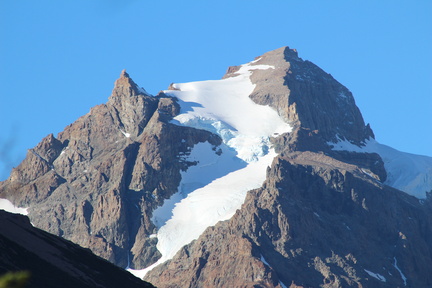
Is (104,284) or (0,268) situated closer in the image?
(0,268)

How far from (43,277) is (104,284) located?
1170 centimetres

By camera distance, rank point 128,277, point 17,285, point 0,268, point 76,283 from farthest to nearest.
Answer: point 128,277 < point 76,283 < point 0,268 < point 17,285

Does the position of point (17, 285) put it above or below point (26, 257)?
below

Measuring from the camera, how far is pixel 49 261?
434ft

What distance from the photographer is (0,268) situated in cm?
11819

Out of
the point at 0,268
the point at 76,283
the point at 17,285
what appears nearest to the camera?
the point at 17,285

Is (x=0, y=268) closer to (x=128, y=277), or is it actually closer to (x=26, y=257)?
(x=26, y=257)

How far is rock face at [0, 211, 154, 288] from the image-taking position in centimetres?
12444

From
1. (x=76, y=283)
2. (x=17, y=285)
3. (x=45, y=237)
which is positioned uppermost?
(x=45, y=237)

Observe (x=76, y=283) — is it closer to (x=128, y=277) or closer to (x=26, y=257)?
(x=26, y=257)

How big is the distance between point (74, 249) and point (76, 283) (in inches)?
721

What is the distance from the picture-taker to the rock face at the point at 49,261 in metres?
124

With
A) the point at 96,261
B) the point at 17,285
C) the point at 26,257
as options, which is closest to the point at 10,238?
the point at 26,257

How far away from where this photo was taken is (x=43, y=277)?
124 m
